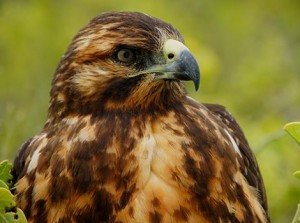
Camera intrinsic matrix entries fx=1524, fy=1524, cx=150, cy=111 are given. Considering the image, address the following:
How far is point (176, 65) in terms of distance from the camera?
285 inches

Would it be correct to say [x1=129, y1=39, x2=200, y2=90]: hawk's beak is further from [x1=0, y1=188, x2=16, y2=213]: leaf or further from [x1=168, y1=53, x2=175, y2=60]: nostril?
[x1=0, y1=188, x2=16, y2=213]: leaf

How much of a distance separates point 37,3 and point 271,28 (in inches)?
82.1

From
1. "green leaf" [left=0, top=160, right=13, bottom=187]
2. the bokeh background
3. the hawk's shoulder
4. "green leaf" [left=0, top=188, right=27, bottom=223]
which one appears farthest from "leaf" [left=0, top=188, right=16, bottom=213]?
the bokeh background

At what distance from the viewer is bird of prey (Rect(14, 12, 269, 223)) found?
7.12m

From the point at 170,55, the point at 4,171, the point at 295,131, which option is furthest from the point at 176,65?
the point at 4,171

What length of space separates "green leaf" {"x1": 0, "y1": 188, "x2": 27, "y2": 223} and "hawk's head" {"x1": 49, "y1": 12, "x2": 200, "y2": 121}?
1.08 meters

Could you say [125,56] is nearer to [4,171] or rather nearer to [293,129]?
[4,171]

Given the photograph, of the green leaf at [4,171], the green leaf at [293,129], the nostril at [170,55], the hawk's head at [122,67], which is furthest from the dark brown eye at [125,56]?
the green leaf at [293,129]

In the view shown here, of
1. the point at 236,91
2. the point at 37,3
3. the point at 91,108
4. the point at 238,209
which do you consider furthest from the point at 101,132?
the point at 37,3

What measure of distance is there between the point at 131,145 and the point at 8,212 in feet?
2.98

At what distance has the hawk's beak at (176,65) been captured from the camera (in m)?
7.18

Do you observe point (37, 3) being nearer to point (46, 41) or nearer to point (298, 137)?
point (46, 41)

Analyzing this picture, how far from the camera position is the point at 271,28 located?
44.2ft

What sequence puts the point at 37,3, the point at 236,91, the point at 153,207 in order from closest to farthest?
the point at 153,207 → the point at 236,91 → the point at 37,3
